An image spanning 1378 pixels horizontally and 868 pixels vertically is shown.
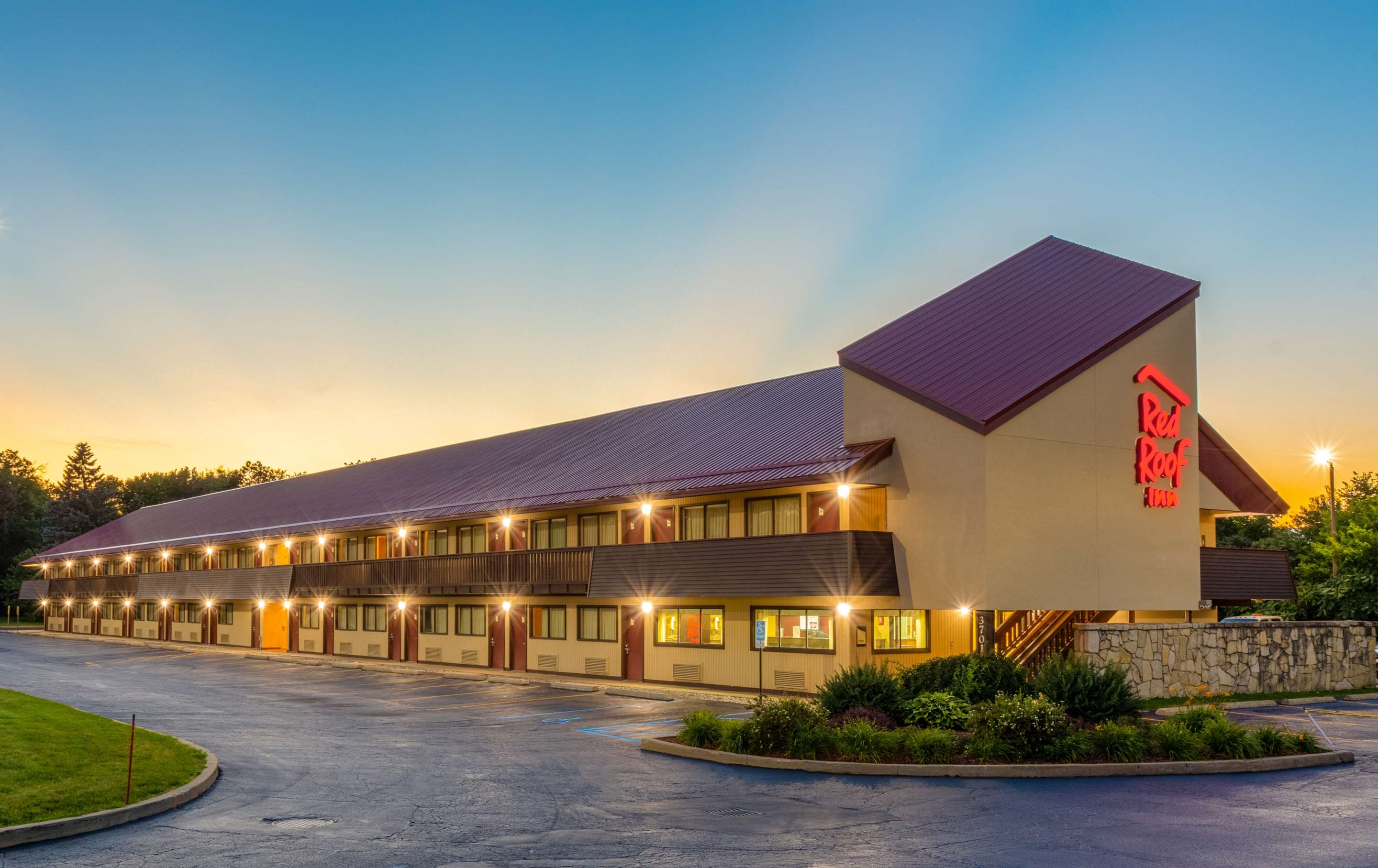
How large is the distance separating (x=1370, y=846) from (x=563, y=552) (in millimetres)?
30510

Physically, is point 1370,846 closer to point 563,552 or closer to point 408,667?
point 563,552

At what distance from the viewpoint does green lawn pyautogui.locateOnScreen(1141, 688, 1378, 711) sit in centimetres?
2892

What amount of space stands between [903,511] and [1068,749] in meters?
13.2

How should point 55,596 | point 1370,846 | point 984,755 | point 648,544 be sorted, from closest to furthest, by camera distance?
point 1370,846 → point 984,755 → point 648,544 → point 55,596

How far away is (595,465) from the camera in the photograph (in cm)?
4572

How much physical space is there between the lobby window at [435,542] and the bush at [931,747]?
34565mm

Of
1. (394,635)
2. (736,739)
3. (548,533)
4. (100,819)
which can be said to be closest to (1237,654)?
(736,739)

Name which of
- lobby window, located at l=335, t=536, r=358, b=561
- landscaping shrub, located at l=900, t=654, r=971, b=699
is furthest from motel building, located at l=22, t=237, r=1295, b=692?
lobby window, located at l=335, t=536, r=358, b=561

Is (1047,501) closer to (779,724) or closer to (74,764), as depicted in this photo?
(779,724)

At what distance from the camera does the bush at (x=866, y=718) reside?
2120cm

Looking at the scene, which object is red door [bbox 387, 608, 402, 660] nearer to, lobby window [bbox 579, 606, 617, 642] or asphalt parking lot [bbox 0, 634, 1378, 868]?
lobby window [bbox 579, 606, 617, 642]

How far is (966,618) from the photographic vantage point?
111 feet

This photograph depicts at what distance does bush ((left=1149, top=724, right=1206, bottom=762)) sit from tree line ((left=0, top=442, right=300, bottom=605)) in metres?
123

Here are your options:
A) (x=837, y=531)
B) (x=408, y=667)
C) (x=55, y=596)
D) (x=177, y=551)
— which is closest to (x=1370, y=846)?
(x=837, y=531)
